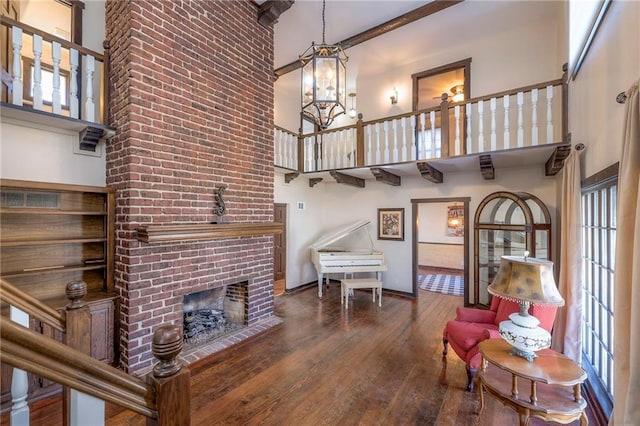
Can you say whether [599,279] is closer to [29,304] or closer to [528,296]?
[528,296]

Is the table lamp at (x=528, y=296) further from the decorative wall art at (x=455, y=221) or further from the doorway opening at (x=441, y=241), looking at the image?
the decorative wall art at (x=455, y=221)

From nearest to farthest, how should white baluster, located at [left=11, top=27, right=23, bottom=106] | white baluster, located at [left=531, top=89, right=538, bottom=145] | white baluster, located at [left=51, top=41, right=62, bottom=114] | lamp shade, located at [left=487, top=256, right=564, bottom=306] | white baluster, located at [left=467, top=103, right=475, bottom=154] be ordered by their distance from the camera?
lamp shade, located at [left=487, top=256, right=564, bottom=306]
white baluster, located at [left=11, top=27, right=23, bottom=106]
white baluster, located at [left=51, top=41, right=62, bottom=114]
white baluster, located at [left=531, top=89, right=538, bottom=145]
white baluster, located at [left=467, top=103, right=475, bottom=154]

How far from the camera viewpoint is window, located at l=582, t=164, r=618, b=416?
229 centimetres

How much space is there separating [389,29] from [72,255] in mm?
5464

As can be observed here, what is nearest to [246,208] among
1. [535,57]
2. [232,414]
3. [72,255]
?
[72,255]

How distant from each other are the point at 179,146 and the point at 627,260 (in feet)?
12.7

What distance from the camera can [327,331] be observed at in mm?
3959

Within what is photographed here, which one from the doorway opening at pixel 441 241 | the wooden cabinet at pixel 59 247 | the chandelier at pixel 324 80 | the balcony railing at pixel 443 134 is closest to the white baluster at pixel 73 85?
the wooden cabinet at pixel 59 247

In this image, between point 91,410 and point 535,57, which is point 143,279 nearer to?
point 91,410

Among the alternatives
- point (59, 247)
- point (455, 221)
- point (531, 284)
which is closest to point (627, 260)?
point (531, 284)

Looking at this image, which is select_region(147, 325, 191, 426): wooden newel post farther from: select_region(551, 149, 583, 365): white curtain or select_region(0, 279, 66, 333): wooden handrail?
select_region(551, 149, 583, 365): white curtain

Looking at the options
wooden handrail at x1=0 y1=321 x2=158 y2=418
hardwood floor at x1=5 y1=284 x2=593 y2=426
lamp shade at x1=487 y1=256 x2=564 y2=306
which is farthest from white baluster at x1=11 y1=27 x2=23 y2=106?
lamp shade at x1=487 y1=256 x2=564 y2=306

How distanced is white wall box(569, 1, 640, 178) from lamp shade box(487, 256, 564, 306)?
3.13 ft

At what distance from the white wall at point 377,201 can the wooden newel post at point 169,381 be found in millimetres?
5110
